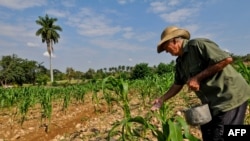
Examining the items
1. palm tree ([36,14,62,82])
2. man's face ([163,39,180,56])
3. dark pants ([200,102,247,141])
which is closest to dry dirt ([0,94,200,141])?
dark pants ([200,102,247,141])

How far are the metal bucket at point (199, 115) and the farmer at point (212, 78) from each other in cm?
12

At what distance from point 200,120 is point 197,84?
29 cm

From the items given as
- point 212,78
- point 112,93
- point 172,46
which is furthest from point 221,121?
point 112,93

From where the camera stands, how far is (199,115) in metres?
2.63

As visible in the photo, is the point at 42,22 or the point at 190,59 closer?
the point at 190,59

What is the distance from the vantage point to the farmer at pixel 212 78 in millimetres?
2631

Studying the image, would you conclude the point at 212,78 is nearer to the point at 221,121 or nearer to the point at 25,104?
the point at 221,121

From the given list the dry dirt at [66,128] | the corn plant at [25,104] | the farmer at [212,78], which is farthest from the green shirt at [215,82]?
the corn plant at [25,104]

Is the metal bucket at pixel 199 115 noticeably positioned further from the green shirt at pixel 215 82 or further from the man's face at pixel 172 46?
the man's face at pixel 172 46

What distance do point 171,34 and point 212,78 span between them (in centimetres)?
50

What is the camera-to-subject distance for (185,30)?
2869 millimetres

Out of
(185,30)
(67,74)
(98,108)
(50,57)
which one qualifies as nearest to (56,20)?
(50,57)

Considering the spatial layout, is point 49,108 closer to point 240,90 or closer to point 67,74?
point 240,90

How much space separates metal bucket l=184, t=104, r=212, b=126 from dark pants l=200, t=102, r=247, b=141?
14 cm
